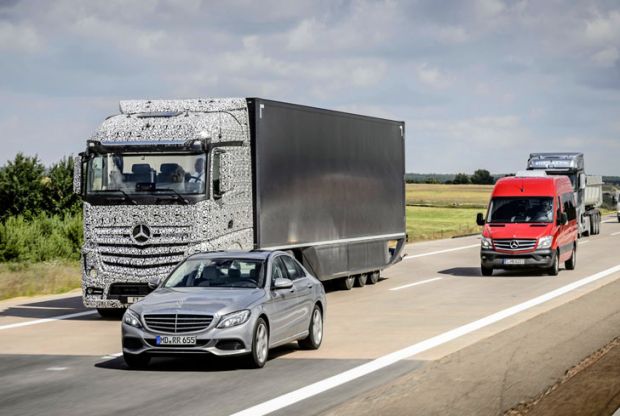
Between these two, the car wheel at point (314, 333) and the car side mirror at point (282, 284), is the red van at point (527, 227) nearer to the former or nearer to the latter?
the car wheel at point (314, 333)

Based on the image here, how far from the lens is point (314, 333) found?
15.8 meters

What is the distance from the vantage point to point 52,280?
28.3 metres

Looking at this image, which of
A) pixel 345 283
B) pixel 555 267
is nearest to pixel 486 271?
pixel 555 267

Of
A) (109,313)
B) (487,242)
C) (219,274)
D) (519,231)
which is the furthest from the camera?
(487,242)

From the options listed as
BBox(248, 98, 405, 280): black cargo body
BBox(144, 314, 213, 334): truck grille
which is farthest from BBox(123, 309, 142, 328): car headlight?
BBox(248, 98, 405, 280): black cargo body

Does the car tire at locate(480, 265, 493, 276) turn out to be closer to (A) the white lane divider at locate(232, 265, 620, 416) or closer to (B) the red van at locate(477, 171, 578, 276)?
(B) the red van at locate(477, 171, 578, 276)

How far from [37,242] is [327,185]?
16705 millimetres

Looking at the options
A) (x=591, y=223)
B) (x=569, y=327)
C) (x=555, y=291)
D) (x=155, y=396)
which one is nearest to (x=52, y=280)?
(x=555, y=291)

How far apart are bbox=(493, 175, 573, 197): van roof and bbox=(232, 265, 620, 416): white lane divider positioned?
23.1ft

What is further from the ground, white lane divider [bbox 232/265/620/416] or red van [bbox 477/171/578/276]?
red van [bbox 477/171/578/276]

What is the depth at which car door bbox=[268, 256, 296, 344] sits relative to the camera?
14.2 m

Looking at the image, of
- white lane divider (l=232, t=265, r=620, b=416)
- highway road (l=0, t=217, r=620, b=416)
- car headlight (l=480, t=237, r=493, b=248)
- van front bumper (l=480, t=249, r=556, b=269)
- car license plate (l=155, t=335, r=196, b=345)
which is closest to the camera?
white lane divider (l=232, t=265, r=620, b=416)

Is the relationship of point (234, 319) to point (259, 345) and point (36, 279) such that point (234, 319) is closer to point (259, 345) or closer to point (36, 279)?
point (259, 345)

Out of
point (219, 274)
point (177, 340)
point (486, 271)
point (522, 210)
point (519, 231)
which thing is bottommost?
point (486, 271)
